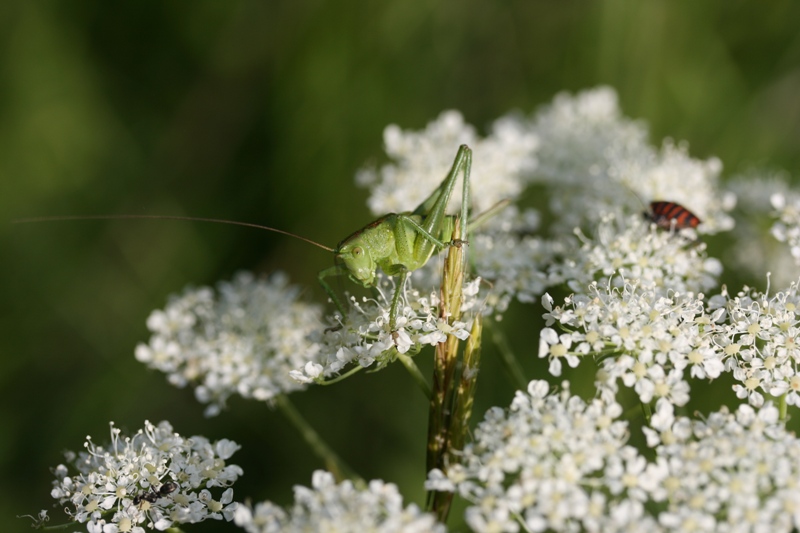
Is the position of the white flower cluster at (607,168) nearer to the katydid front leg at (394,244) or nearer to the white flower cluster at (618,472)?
the katydid front leg at (394,244)

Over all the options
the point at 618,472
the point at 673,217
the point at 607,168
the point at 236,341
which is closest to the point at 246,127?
the point at 236,341

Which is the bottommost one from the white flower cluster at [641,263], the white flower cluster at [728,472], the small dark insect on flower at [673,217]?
the white flower cluster at [728,472]

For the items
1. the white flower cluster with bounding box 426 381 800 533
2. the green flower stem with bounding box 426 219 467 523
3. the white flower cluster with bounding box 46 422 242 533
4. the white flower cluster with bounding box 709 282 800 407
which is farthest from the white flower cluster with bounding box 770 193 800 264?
the white flower cluster with bounding box 46 422 242 533

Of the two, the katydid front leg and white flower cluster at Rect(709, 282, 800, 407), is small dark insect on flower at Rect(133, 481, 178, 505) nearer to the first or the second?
the katydid front leg

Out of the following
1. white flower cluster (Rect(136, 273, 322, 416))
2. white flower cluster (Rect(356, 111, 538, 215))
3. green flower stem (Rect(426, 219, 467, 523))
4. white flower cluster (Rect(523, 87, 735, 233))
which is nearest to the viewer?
green flower stem (Rect(426, 219, 467, 523))

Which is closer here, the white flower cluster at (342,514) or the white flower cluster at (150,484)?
the white flower cluster at (342,514)

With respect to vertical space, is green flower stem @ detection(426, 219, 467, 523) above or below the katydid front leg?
below

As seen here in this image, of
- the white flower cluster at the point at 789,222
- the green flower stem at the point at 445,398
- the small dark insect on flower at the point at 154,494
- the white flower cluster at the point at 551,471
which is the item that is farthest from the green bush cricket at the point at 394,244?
the white flower cluster at the point at 789,222
